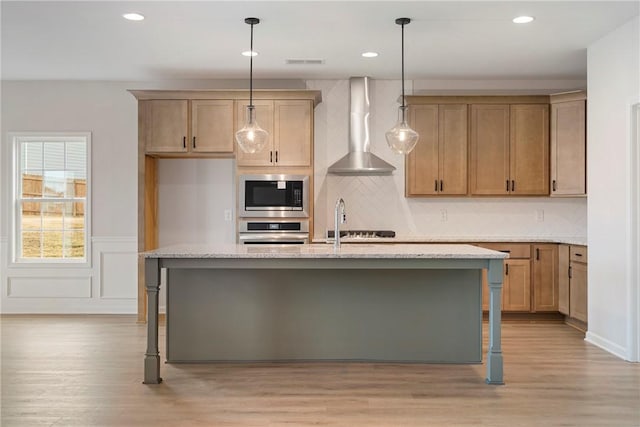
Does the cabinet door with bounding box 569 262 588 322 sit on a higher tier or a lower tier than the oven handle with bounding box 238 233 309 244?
lower

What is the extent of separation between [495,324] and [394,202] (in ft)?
9.25

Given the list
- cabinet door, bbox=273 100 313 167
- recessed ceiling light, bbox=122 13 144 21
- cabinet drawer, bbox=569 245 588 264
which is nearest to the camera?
recessed ceiling light, bbox=122 13 144 21

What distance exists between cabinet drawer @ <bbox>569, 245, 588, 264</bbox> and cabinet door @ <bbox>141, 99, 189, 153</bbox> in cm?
403

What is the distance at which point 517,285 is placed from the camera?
5.75 metres

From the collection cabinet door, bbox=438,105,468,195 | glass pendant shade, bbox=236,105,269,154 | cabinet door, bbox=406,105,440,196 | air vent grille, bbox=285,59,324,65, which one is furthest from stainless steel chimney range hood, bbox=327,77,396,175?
glass pendant shade, bbox=236,105,269,154

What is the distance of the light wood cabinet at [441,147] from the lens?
605 centimetres

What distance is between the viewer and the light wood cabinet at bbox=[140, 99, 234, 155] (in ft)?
19.3

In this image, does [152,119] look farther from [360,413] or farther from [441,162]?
[360,413]

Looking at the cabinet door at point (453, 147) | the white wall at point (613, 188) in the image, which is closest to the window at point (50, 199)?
the cabinet door at point (453, 147)

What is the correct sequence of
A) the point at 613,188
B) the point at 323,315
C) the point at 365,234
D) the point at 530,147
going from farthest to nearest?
the point at 365,234 < the point at 530,147 < the point at 613,188 < the point at 323,315

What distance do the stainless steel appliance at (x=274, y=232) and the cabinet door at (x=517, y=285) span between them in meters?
2.11

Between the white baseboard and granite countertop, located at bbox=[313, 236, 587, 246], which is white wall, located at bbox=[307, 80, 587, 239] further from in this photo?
the white baseboard

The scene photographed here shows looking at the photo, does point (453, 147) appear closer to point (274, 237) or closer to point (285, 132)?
point (285, 132)

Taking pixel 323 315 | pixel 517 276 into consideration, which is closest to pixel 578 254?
pixel 517 276
